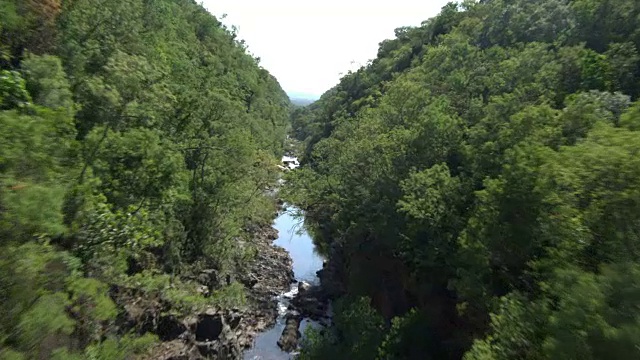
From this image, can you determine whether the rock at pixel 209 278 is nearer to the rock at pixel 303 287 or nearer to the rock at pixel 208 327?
the rock at pixel 208 327

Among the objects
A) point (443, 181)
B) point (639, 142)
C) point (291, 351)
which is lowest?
point (291, 351)

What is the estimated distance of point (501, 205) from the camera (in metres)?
17.0

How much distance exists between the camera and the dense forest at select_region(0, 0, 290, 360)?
31.3 feet

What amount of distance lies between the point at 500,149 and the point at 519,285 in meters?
7.57

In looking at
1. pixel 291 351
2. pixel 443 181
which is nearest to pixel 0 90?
pixel 443 181

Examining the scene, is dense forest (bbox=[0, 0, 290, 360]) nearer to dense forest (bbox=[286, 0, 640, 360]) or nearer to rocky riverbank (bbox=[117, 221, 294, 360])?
rocky riverbank (bbox=[117, 221, 294, 360])

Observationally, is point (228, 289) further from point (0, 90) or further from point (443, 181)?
point (0, 90)

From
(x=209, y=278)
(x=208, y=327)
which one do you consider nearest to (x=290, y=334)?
(x=209, y=278)

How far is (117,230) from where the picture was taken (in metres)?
15.9

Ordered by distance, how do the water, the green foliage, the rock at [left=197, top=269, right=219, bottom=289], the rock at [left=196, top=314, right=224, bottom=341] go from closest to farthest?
the green foliage
the rock at [left=196, top=314, right=224, bottom=341]
the rock at [left=197, top=269, right=219, bottom=289]
the water

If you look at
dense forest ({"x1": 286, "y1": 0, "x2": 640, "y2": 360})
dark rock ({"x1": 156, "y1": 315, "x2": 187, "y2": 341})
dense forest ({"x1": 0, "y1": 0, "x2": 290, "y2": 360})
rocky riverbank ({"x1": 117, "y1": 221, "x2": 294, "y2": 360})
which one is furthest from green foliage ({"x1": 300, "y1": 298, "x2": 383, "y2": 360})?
dark rock ({"x1": 156, "y1": 315, "x2": 187, "y2": 341})

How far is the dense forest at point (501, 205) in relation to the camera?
31.3 ft

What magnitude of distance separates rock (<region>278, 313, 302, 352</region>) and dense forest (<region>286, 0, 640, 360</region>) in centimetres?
352

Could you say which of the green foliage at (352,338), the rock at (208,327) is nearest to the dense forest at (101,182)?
the rock at (208,327)
